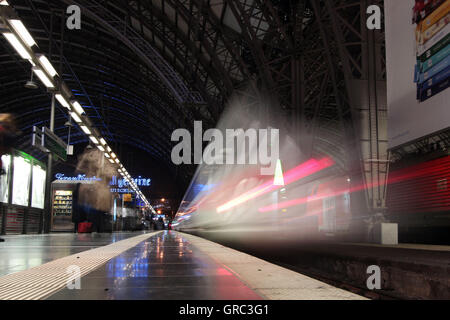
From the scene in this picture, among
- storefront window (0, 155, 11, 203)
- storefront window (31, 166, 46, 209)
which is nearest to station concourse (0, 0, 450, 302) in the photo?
storefront window (31, 166, 46, 209)

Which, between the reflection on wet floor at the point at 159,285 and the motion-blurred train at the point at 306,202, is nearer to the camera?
the reflection on wet floor at the point at 159,285

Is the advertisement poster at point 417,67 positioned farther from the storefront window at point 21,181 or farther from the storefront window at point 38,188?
the storefront window at point 38,188

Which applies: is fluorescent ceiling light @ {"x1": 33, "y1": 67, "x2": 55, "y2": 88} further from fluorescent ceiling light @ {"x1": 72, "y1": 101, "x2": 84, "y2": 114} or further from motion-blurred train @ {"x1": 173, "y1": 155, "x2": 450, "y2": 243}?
motion-blurred train @ {"x1": 173, "y1": 155, "x2": 450, "y2": 243}

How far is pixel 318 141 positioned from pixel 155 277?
36882 millimetres

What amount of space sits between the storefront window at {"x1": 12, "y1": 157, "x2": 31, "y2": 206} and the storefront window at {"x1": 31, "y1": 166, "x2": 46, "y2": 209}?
1.12m

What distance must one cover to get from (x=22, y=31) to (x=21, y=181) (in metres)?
14.6

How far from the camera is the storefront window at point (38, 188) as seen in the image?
80.7 ft

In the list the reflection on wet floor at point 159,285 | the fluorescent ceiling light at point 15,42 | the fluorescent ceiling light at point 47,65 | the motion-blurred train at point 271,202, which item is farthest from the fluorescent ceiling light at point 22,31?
the motion-blurred train at point 271,202

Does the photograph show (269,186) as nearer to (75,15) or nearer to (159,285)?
(159,285)

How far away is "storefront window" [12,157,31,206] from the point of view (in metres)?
21.2

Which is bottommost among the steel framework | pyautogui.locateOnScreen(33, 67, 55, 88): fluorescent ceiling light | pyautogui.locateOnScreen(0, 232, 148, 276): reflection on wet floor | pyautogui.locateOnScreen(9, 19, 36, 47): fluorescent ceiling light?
pyautogui.locateOnScreen(0, 232, 148, 276): reflection on wet floor

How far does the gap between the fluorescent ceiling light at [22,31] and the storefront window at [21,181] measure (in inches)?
511
